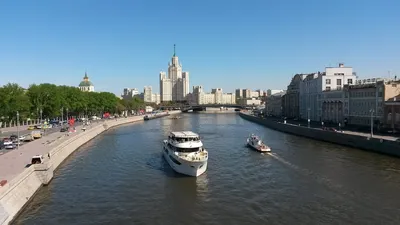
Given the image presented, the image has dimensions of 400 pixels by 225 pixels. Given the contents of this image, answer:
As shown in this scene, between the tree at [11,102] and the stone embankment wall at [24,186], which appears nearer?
the stone embankment wall at [24,186]

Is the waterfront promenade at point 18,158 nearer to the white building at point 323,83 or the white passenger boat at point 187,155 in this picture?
the white passenger boat at point 187,155

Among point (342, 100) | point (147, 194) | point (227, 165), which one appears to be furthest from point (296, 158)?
point (342, 100)

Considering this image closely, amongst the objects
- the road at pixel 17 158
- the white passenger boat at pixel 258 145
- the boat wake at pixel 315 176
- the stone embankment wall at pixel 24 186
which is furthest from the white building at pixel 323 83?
the stone embankment wall at pixel 24 186

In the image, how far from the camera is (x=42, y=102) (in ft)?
376

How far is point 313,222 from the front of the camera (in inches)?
1156

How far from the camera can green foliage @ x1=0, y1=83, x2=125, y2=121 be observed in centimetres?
9462

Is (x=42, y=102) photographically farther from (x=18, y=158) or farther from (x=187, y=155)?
Result: (x=187, y=155)

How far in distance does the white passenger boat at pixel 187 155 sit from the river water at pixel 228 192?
40.5 inches

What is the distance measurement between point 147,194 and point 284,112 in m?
130

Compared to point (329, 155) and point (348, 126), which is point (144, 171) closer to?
point (329, 155)

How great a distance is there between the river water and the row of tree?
1756 inches

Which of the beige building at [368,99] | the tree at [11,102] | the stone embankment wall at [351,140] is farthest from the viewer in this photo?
the tree at [11,102]

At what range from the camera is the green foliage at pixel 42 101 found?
94625 mm

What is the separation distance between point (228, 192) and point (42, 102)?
9180 cm
